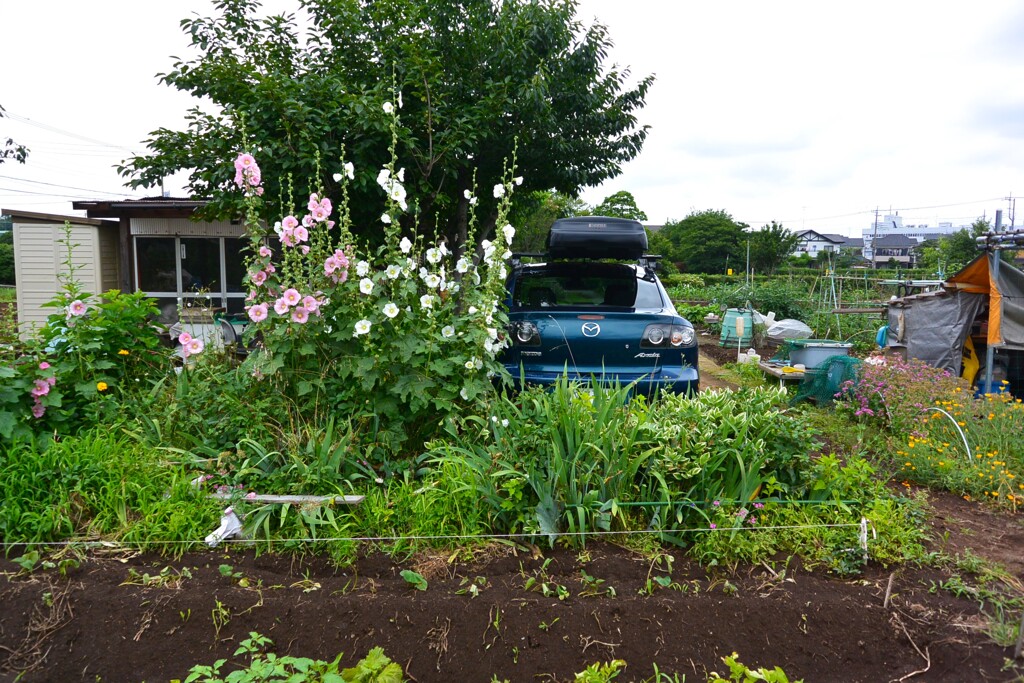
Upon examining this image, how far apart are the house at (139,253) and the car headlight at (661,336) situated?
930 cm

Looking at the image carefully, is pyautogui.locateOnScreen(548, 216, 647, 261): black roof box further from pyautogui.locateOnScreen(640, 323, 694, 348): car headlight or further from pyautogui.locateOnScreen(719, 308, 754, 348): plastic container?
pyautogui.locateOnScreen(719, 308, 754, 348): plastic container

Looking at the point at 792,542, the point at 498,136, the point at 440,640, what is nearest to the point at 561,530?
the point at 440,640

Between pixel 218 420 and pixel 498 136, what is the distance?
15.5 feet

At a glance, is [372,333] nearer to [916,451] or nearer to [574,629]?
[574,629]

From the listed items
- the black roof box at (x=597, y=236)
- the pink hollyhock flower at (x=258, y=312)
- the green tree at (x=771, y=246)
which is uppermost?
the green tree at (x=771, y=246)

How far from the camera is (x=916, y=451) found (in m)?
4.47

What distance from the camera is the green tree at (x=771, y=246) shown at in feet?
111

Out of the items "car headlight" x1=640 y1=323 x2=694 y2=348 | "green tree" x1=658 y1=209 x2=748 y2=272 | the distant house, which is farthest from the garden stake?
the distant house

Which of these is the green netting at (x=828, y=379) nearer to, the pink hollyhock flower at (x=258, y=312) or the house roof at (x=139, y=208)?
the pink hollyhock flower at (x=258, y=312)

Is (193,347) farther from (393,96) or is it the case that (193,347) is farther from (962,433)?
(962,433)

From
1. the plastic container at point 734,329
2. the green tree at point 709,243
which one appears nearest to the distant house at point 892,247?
the green tree at point 709,243

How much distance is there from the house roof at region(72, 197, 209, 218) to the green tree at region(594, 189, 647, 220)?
740 inches

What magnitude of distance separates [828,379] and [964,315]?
198cm

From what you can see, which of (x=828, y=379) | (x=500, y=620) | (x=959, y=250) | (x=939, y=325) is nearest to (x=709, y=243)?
(x=959, y=250)
